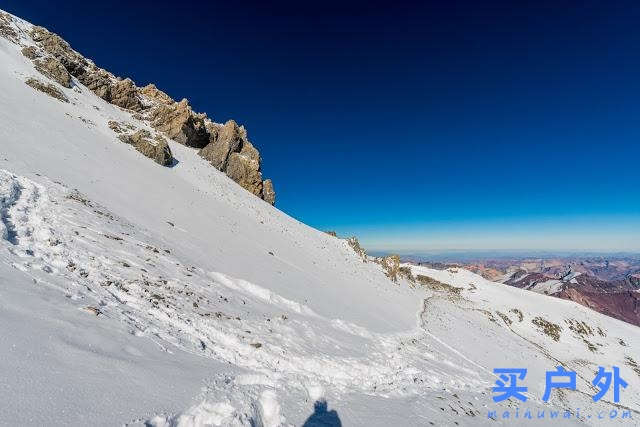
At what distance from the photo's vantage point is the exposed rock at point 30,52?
142ft

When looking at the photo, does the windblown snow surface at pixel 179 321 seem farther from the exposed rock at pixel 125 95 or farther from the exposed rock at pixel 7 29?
the exposed rock at pixel 125 95

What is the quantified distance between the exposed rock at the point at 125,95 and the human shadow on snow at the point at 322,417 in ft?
195

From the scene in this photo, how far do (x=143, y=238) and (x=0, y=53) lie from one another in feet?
129

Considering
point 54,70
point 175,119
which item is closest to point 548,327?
point 175,119

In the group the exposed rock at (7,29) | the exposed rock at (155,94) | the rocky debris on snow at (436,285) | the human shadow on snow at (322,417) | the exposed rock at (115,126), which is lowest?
the human shadow on snow at (322,417)

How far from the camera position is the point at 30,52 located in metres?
43.9

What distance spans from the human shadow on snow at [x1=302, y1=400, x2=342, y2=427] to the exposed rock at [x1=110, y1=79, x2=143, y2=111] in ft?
195

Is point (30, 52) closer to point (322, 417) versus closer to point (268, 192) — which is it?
point (268, 192)

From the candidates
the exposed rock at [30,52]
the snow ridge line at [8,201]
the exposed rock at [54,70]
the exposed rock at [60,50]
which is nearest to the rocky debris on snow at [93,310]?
the snow ridge line at [8,201]

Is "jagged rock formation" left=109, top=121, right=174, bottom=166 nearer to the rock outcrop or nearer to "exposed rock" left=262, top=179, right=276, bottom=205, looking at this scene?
the rock outcrop

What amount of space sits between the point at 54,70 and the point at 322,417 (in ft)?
180

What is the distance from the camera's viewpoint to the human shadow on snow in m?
8.12

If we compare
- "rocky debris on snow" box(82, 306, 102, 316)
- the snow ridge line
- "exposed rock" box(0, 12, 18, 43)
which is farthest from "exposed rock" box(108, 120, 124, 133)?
"rocky debris on snow" box(82, 306, 102, 316)

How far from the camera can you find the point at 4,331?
20.3 ft
